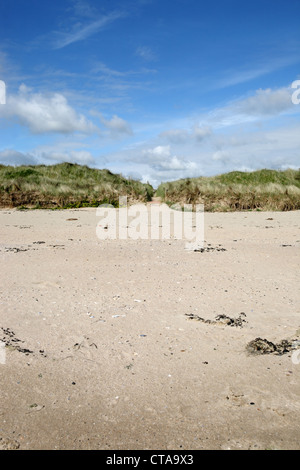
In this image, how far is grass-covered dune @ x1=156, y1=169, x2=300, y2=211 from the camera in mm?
18391

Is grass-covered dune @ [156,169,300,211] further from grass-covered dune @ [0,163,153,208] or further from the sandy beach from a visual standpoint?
the sandy beach

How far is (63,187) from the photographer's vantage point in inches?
774

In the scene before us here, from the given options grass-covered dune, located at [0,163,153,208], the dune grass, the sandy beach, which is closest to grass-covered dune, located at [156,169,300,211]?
the dune grass

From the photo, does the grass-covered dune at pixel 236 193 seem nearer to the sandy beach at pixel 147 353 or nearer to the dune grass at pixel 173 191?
the dune grass at pixel 173 191

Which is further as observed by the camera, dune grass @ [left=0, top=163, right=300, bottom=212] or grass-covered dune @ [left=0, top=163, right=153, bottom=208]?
grass-covered dune @ [left=0, top=163, right=153, bottom=208]

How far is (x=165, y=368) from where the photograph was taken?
11.5 feet

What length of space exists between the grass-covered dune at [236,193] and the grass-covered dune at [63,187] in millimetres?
2197

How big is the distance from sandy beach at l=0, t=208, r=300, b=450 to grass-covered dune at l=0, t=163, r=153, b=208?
38.6 feet

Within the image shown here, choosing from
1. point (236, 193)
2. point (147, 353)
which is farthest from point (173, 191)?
point (147, 353)

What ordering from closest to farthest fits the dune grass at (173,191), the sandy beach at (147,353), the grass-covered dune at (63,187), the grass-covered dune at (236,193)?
the sandy beach at (147,353) → the grass-covered dune at (236,193) → the dune grass at (173,191) → the grass-covered dune at (63,187)

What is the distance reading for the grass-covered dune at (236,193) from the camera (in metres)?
18.4

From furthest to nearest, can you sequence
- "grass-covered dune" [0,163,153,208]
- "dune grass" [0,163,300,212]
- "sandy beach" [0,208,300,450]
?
1. "grass-covered dune" [0,163,153,208]
2. "dune grass" [0,163,300,212]
3. "sandy beach" [0,208,300,450]

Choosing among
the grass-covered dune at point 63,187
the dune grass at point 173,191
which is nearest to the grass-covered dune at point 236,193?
the dune grass at point 173,191
